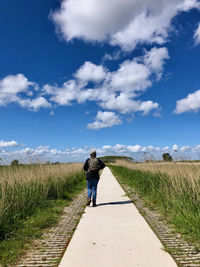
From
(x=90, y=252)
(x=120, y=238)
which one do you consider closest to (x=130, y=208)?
(x=120, y=238)

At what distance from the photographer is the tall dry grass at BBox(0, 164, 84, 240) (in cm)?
484

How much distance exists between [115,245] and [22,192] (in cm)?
330

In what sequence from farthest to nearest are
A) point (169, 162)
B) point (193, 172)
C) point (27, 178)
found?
point (169, 162) < point (27, 178) < point (193, 172)

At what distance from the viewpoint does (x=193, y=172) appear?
6.28 m

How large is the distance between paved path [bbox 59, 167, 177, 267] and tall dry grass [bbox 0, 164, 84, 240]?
1509 mm

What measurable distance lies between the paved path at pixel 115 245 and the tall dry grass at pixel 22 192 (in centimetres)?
151

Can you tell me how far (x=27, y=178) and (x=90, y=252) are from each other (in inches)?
174

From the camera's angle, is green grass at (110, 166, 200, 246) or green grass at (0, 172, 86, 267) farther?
green grass at (110, 166, 200, 246)

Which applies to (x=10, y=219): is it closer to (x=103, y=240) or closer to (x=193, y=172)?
(x=103, y=240)

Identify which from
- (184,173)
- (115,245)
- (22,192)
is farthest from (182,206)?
(22,192)

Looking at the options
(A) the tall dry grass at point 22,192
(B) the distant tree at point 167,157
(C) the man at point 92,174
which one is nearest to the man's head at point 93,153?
(C) the man at point 92,174

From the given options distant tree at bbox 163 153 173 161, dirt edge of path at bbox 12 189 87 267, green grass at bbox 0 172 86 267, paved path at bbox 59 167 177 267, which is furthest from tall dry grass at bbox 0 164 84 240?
distant tree at bbox 163 153 173 161

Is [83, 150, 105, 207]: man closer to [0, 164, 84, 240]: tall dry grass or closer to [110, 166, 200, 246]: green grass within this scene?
[0, 164, 84, 240]: tall dry grass

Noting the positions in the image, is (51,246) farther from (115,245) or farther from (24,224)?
(24,224)
